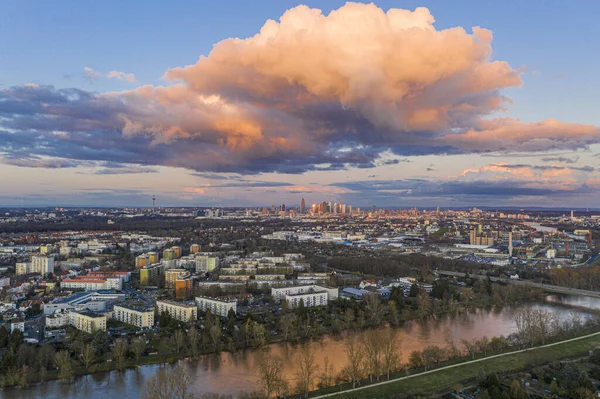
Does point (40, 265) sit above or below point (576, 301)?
above

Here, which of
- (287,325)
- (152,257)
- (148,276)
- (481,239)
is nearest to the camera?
(287,325)

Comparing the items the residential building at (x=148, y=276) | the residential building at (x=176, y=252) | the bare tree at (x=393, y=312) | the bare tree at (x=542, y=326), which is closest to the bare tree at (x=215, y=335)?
the bare tree at (x=393, y=312)

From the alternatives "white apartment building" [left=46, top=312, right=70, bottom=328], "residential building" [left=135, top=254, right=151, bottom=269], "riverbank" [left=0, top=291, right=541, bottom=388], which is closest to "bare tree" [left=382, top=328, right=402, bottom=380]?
"riverbank" [left=0, top=291, right=541, bottom=388]

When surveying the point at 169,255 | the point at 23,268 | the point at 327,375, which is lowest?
the point at 327,375

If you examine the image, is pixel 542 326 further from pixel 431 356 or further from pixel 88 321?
pixel 88 321

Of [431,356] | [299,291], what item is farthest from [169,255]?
[431,356]

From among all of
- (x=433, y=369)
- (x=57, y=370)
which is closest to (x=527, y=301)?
(x=433, y=369)

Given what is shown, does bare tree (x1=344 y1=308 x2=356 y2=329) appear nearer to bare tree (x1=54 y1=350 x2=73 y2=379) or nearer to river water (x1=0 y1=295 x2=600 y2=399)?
river water (x1=0 y1=295 x2=600 y2=399)

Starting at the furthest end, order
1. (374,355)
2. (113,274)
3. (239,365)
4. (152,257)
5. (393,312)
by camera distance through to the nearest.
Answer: (152,257), (113,274), (393,312), (239,365), (374,355)
